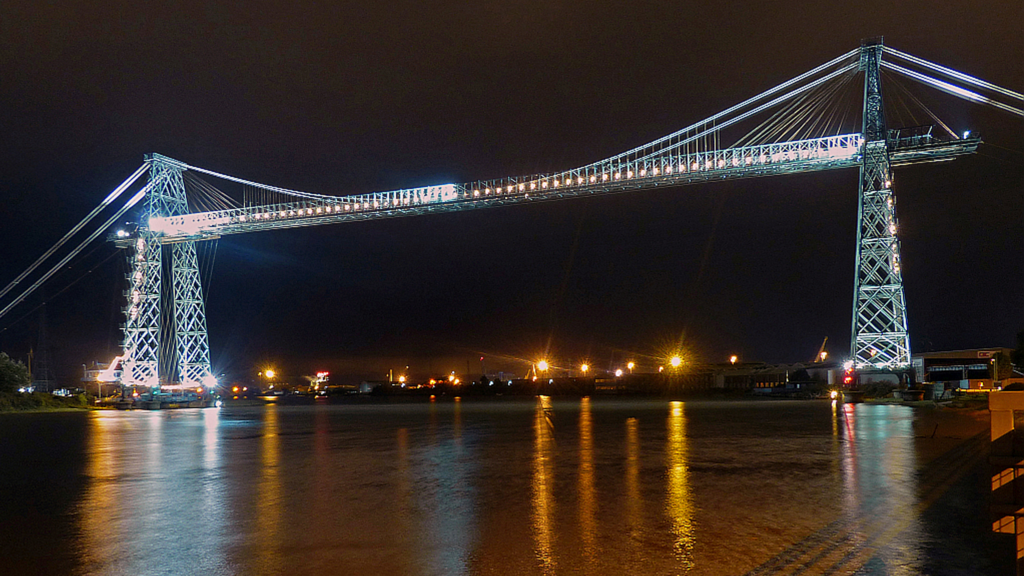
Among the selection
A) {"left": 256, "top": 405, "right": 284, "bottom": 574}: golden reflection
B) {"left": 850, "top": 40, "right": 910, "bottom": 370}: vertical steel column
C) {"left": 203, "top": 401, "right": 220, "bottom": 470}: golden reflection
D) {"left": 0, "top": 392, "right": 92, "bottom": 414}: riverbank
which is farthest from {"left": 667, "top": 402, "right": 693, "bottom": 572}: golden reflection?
{"left": 0, "top": 392, "right": 92, "bottom": 414}: riverbank

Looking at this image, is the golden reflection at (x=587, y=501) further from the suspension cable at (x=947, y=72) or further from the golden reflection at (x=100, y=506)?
the suspension cable at (x=947, y=72)

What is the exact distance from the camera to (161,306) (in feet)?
200

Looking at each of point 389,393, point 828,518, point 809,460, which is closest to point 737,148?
point 809,460

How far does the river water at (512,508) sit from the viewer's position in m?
5.84

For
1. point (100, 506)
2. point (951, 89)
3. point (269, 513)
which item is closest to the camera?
point (269, 513)

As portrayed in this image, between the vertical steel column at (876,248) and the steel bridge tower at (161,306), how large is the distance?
163ft

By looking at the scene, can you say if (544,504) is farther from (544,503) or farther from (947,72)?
(947,72)

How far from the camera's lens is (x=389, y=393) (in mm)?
90375

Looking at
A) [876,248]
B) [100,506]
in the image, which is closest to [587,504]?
[100,506]

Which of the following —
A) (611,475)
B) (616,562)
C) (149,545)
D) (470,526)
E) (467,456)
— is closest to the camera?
(616,562)

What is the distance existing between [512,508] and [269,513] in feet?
9.04

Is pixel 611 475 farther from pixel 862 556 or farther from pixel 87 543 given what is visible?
pixel 87 543

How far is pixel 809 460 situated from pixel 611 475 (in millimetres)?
3890

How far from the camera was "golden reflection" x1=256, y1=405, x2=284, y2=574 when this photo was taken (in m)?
5.96
